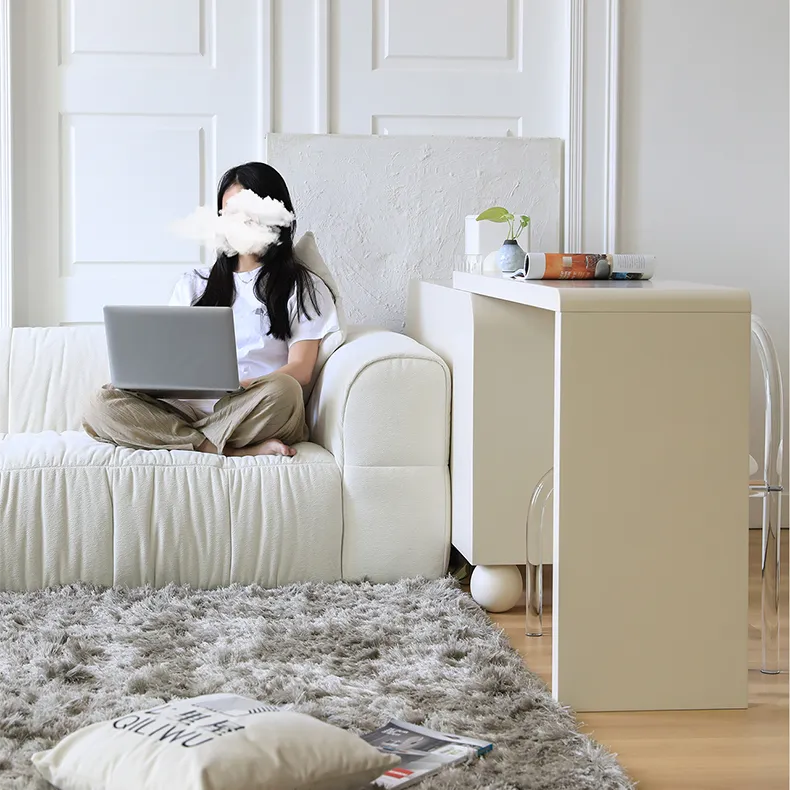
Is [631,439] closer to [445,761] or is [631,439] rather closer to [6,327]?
[445,761]

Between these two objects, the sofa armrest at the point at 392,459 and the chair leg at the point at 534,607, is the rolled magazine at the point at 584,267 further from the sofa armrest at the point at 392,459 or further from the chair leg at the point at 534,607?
the chair leg at the point at 534,607

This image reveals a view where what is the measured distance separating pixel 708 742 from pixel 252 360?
158 cm

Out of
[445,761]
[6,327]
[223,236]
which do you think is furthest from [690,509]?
[6,327]

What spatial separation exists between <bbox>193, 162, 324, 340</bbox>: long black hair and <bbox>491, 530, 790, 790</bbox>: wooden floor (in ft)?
4.01

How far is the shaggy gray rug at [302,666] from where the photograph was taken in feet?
5.15

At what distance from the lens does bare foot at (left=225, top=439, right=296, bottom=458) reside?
2525 mm

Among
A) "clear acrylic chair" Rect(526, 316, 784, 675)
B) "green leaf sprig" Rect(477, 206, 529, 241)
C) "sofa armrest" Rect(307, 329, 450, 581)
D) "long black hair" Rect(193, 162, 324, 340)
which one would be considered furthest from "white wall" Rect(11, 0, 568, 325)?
"clear acrylic chair" Rect(526, 316, 784, 675)

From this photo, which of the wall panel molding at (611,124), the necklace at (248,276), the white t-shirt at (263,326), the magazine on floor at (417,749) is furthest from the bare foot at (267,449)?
the wall panel molding at (611,124)

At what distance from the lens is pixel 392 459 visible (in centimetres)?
251

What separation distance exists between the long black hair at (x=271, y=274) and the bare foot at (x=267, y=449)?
365 mm

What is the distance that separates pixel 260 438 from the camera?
258cm

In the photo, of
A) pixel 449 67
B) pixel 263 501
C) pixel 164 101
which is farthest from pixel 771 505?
pixel 164 101

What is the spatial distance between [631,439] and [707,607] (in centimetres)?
31

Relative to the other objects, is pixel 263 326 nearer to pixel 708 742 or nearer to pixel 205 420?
pixel 205 420
